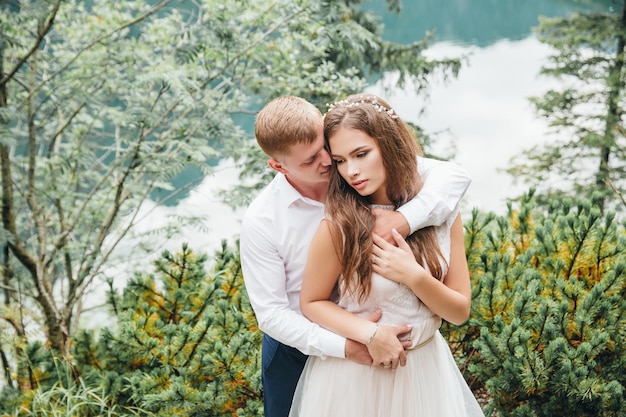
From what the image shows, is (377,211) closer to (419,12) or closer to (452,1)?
(419,12)

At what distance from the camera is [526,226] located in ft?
10.5

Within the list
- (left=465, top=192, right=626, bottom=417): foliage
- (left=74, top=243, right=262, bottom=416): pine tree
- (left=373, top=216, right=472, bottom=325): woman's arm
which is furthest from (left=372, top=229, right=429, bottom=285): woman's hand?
(left=74, top=243, right=262, bottom=416): pine tree

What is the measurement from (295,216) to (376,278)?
1.09 ft

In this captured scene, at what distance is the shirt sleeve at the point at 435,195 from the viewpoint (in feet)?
5.78

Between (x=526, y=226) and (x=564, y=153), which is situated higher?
(x=564, y=153)

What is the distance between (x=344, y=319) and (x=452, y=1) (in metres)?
23.5

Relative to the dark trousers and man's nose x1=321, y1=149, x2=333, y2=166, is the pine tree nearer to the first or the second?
the dark trousers

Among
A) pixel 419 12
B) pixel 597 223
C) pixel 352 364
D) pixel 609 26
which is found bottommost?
pixel 352 364

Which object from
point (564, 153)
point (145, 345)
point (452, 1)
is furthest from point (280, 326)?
point (452, 1)

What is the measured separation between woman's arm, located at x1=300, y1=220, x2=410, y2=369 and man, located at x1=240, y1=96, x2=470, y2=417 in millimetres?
19

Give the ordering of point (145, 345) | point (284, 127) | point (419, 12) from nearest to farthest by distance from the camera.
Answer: point (284, 127)
point (145, 345)
point (419, 12)

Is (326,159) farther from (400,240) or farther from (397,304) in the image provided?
(397,304)

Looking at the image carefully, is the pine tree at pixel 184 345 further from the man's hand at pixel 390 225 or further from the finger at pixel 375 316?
the man's hand at pixel 390 225

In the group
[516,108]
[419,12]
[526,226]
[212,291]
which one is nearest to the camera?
[212,291]
